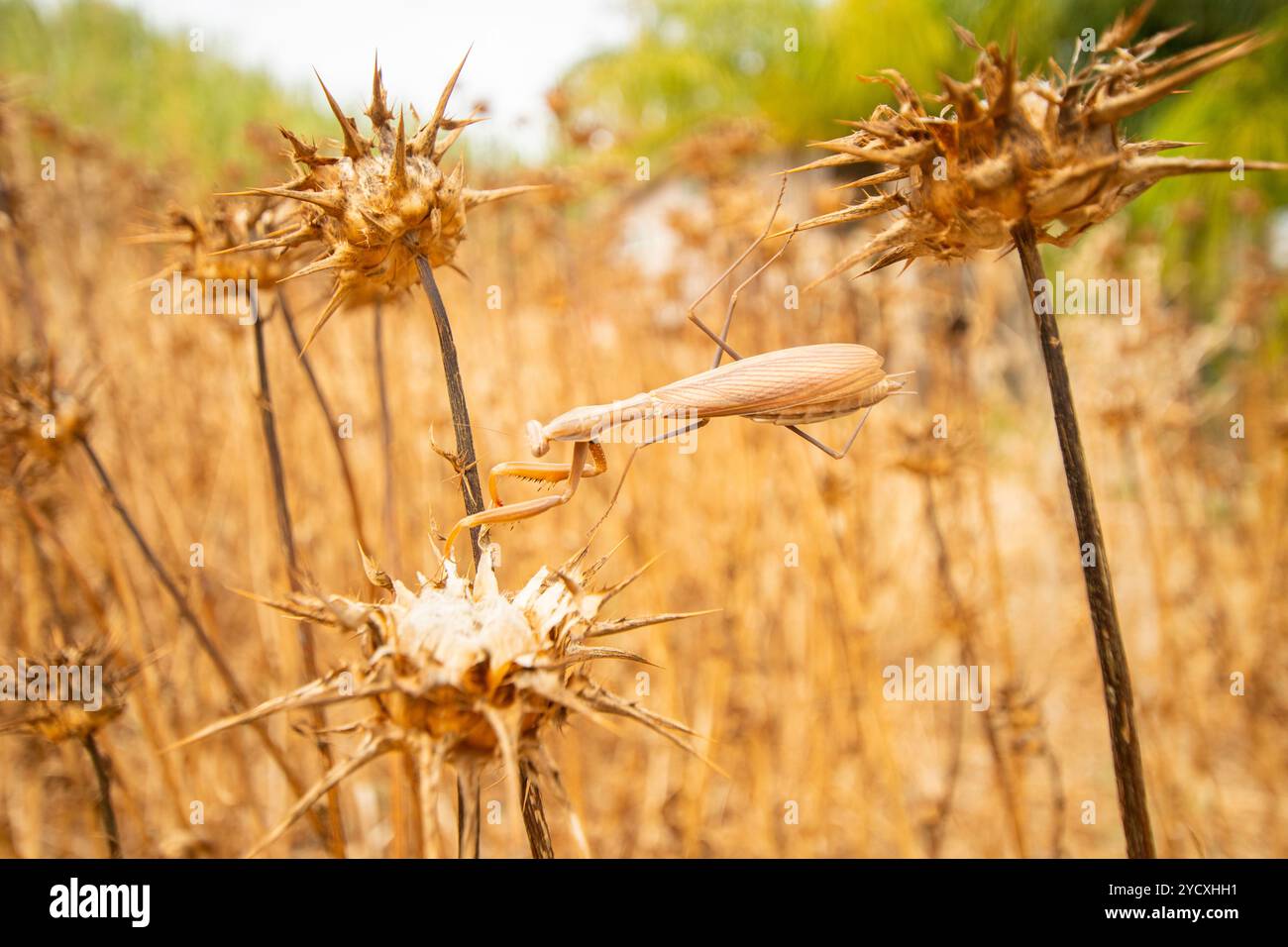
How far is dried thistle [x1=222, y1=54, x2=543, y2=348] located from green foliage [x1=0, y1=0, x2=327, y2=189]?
6159mm

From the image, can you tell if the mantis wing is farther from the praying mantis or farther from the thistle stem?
the thistle stem

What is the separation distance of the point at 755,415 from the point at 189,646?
2.41 m

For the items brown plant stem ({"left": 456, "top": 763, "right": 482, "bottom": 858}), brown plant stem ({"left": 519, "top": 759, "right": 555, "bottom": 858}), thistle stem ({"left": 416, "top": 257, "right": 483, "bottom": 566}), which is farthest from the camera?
thistle stem ({"left": 416, "top": 257, "right": 483, "bottom": 566})

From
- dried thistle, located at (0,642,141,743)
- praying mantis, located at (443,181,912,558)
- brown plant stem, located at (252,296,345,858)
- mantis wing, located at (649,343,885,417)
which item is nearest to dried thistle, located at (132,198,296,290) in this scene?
brown plant stem, located at (252,296,345,858)

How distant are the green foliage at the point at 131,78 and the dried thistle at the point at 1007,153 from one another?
656 centimetres

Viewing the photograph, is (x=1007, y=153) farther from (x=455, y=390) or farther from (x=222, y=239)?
(x=222, y=239)

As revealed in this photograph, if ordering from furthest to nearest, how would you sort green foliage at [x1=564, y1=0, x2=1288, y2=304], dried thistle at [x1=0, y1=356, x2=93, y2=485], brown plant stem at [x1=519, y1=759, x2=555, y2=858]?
green foliage at [x1=564, y1=0, x2=1288, y2=304] → dried thistle at [x1=0, y1=356, x2=93, y2=485] → brown plant stem at [x1=519, y1=759, x2=555, y2=858]

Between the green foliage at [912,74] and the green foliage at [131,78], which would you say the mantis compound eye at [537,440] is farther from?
the green foliage at [131,78]

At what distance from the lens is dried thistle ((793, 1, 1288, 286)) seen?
878mm

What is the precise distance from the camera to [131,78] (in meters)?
7.16

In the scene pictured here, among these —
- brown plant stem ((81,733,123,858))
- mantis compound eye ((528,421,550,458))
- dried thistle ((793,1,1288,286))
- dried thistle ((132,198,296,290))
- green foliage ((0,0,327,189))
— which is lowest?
brown plant stem ((81,733,123,858))
